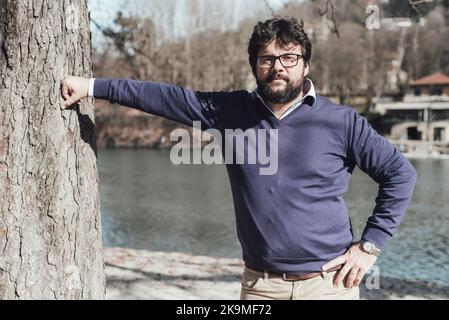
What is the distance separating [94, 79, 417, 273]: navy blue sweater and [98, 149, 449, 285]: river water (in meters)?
5.90

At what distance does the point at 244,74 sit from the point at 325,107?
38287 millimetres

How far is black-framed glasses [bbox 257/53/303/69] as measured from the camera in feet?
7.72

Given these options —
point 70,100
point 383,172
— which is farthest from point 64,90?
point 383,172

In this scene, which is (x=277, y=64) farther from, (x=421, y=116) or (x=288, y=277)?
(x=421, y=116)

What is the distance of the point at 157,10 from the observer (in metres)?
26.4

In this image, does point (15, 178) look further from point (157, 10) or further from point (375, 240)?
point (157, 10)

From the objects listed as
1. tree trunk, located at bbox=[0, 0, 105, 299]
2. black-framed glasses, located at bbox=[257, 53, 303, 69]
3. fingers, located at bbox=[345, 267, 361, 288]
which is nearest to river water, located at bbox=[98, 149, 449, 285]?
fingers, located at bbox=[345, 267, 361, 288]

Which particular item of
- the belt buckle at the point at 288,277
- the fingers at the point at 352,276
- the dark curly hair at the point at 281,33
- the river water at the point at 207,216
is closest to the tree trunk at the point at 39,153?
the dark curly hair at the point at 281,33

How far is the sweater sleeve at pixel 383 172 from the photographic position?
231cm

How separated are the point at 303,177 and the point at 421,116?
160 feet

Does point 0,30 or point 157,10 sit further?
point 157,10

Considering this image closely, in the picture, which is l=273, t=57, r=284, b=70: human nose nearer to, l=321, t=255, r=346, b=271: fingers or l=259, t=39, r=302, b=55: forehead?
l=259, t=39, r=302, b=55: forehead
